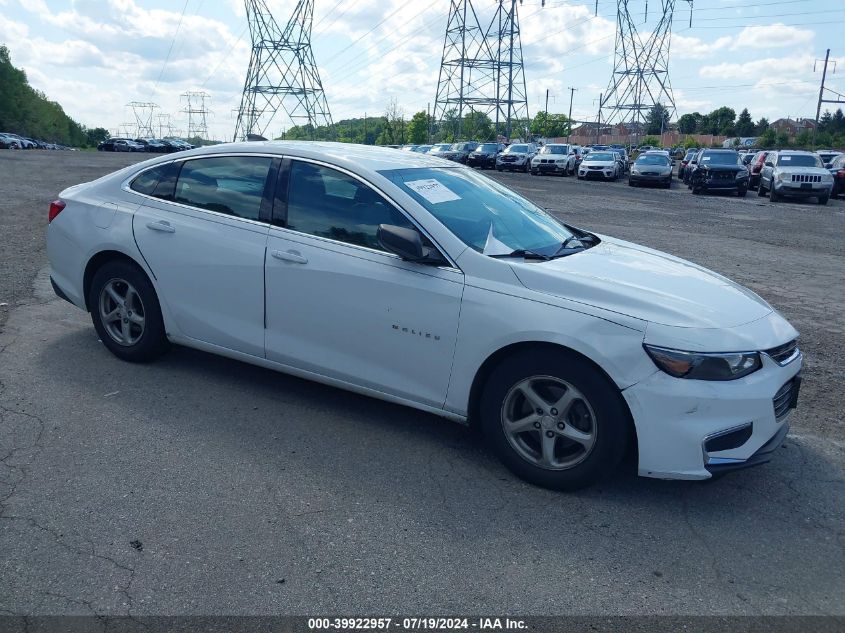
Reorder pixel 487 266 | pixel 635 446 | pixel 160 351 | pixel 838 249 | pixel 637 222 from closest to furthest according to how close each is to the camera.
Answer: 1. pixel 635 446
2. pixel 487 266
3. pixel 160 351
4. pixel 838 249
5. pixel 637 222

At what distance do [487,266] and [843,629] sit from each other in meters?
2.24

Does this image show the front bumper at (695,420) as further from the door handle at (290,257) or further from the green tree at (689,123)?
the green tree at (689,123)

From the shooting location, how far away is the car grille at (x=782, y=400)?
3791mm

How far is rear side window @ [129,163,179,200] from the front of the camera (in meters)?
5.39

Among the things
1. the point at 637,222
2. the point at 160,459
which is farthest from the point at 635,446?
the point at 637,222

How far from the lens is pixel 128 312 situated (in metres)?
5.48

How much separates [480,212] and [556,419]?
146 centimetres

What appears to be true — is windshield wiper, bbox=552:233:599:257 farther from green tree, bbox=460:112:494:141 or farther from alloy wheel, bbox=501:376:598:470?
green tree, bbox=460:112:494:141

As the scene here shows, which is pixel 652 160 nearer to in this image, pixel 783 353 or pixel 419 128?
pixel 783 353

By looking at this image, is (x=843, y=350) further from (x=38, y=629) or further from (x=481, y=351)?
(x=38, y=629)

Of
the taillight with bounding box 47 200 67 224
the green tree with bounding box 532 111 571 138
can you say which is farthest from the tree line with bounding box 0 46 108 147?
the taillight with bounding box 47 200 67 224

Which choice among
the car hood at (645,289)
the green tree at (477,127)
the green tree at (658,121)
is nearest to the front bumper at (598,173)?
the car hood at (645,289)

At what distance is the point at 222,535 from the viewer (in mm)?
3436

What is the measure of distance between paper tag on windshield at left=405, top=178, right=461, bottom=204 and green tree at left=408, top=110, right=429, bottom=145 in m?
121
